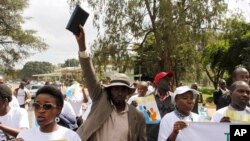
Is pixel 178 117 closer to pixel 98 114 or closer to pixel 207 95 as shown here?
pixel 98 114

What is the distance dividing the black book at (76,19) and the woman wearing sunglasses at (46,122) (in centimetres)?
88

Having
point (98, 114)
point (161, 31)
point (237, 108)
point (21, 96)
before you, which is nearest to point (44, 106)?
point (98, 114)

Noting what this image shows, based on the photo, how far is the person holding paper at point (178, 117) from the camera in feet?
14.6

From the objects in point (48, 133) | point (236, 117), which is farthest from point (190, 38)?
point (48, 133)

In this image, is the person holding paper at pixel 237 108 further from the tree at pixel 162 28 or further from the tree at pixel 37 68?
the tree at pixel 37 68

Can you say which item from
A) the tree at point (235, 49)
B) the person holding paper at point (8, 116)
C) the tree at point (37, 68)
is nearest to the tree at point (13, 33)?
the tree at point (235, 49)

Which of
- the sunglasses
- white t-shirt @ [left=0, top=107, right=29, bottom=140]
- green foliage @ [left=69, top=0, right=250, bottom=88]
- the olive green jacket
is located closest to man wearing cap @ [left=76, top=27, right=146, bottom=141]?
the olive green jacket

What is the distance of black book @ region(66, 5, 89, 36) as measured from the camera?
4.03 m

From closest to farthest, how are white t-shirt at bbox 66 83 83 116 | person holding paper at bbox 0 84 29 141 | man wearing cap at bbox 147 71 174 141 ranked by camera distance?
person holding paper at bbox 0 84 29 141 → man wearing cap at bbox 147 71 174 141 → white t-shirt at bbox 66 83 83 116

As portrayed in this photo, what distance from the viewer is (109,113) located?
167 inches

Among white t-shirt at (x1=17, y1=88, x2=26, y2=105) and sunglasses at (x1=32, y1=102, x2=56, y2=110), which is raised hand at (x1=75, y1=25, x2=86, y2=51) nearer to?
sunglasses at (x1=32, y1=102, x2=56, y2=110)

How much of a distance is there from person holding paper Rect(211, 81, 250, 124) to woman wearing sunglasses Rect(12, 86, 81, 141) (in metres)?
1.87

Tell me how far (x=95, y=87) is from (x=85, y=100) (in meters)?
7.16

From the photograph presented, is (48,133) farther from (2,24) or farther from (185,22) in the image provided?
(2,24)
